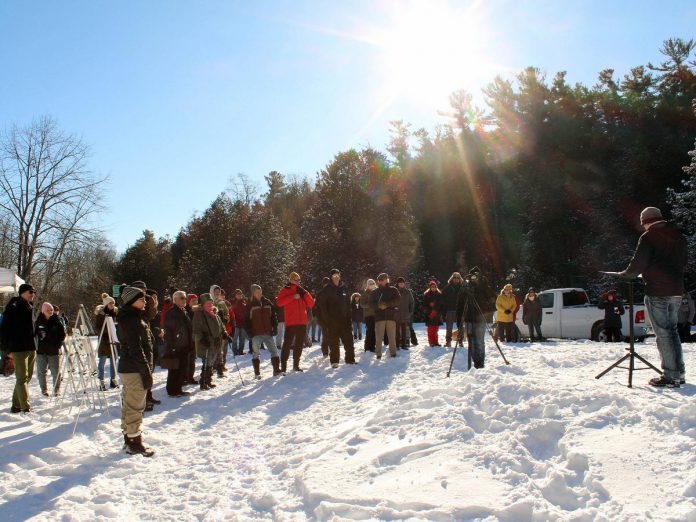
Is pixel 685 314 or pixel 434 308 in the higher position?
pixel 434 308

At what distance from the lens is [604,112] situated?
29.2 meters

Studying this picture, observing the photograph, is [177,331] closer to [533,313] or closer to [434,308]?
[434,308]

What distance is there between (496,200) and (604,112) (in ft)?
27.9

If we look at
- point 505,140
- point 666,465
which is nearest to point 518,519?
point 666,465

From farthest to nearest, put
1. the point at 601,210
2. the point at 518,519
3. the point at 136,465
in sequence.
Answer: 1. the point at 601,210
2. the point at 136,465
3. the point at 518,519

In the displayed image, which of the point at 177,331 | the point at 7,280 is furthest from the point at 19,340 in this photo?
the point at 7,280

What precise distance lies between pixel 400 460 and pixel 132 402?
302 cm

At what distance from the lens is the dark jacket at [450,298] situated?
14039mm

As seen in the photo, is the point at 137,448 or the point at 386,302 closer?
the point at 137,448

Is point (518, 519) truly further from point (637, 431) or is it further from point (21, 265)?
point (21, 265)

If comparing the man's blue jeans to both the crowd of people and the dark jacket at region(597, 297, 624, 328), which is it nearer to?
the crowd of people

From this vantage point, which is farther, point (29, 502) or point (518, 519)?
point (29, 502)

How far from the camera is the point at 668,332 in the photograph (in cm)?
616

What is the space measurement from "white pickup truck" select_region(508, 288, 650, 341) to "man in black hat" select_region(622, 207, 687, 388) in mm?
9846
